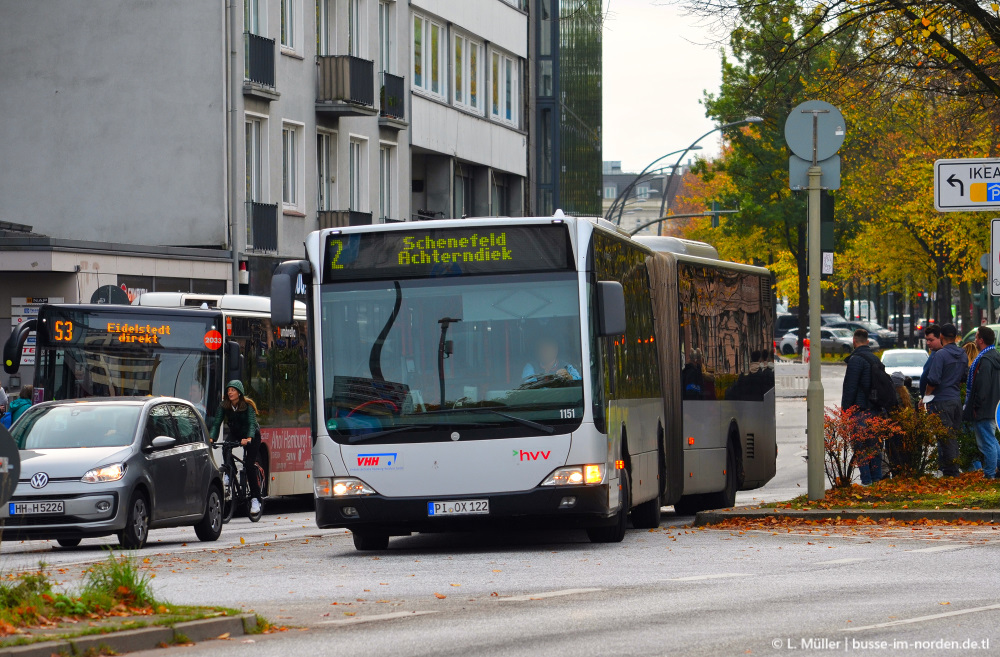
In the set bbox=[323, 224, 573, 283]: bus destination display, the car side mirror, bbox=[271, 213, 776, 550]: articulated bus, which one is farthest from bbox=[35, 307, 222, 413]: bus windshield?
bbox=[323, 224, 573, 283]: bus destination display

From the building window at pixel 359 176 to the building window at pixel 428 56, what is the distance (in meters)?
3.76

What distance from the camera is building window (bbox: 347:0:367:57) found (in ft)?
142

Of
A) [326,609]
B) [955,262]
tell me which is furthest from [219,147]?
[955,262]

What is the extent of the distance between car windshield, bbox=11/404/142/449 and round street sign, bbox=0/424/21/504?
8.51 meters

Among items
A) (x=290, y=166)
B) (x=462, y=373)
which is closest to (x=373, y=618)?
(x=462, y=373)

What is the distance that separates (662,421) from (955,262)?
2098 inches

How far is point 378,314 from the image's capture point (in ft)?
50.0

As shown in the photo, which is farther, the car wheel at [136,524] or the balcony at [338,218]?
the balcony at [338,218]

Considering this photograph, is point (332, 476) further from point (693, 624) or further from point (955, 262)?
point (955, 262)

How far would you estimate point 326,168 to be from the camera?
1683 inches

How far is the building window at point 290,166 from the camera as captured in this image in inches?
1592

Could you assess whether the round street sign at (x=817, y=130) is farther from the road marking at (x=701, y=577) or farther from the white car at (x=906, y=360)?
the white car at (x=906, y=360)

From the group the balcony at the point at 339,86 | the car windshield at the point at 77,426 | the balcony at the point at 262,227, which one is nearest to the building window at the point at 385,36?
the balcony at the point at 339,86

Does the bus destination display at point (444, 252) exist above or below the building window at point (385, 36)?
below
